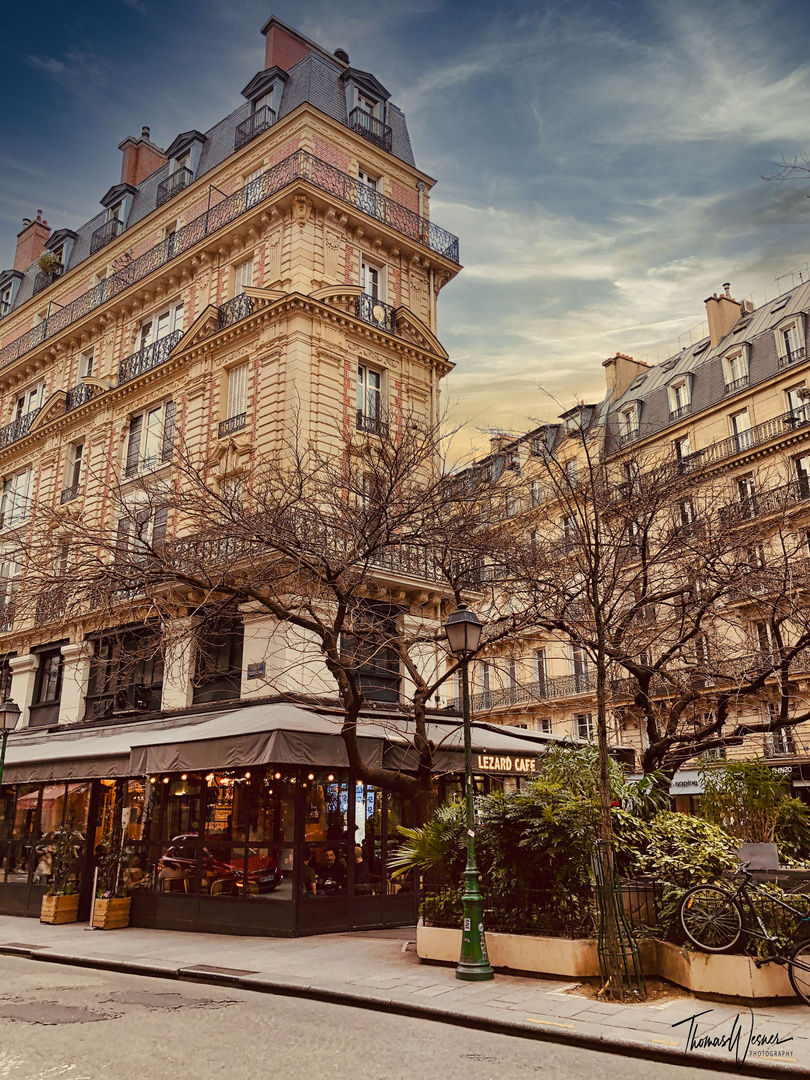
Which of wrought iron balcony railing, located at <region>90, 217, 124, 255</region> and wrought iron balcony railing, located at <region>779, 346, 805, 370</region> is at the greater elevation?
wrought iron balcony railing, located at <region>90, 217, 124, 255</region>

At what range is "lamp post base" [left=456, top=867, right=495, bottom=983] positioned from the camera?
855cm

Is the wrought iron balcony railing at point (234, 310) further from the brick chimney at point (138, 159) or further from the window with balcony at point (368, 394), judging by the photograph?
the brick chimney at point (138, 159)

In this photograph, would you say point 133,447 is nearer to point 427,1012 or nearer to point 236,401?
point 236,401

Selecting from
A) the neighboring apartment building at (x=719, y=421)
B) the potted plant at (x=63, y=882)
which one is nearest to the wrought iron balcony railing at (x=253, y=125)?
the neighboring apartment building at (x=719, y=421)

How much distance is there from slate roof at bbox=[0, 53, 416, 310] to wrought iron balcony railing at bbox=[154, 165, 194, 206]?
0.31 metres

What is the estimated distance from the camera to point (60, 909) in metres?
14.6

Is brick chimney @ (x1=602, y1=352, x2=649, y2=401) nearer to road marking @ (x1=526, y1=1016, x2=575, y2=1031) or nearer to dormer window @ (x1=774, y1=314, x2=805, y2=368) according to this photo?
dormer window @ (x1=774, y1=314, x2=805, y2=368)

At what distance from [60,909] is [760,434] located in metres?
25.6

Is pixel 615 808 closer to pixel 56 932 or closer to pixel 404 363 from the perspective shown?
pixel 56 932

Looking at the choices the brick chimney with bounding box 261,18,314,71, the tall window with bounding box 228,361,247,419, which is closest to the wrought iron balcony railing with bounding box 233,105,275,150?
the brick chimney with bounding box 261,18,314,71

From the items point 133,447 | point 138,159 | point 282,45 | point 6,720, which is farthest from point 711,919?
point 138,159

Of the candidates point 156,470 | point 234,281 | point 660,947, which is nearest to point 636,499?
point 660,947

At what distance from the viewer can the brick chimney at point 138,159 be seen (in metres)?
28.9

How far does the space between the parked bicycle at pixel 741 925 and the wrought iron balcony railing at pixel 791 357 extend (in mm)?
24908
